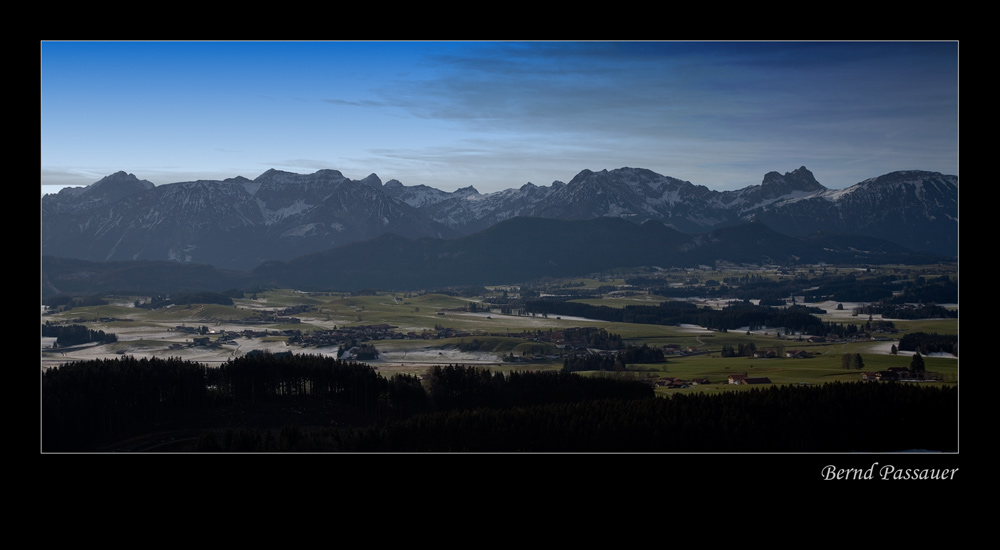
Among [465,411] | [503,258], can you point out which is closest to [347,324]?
[465,411]

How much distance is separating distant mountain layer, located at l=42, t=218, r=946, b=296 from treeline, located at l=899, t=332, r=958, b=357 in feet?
277

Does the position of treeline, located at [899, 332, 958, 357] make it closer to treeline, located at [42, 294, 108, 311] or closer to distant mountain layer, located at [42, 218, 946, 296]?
treeline, located at [42, 294, 108, 311]

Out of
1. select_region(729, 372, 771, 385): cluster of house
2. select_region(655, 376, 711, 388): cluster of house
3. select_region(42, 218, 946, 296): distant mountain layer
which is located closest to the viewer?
select_region(729, 372, 771, 385): cluster of house

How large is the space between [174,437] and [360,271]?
115 meters

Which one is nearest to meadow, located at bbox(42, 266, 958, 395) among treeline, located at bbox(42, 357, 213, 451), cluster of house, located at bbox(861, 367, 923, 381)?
cluster of house, located at bbox(861, 367, 923, 381)

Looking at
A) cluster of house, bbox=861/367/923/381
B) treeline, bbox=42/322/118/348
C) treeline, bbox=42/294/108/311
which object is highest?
treeline, bbox=42/294/108/311

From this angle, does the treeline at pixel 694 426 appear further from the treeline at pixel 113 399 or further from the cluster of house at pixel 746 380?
the cluster of house at pixel 746 380

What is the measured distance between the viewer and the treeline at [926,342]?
37.5 m

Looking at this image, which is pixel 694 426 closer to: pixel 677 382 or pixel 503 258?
pixel 677 382

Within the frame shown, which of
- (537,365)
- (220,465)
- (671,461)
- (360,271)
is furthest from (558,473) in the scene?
(360,271)

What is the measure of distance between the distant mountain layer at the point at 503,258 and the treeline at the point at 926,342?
84.6 metres

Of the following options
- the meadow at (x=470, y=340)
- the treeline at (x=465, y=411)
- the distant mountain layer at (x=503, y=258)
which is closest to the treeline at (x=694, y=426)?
the treeline at (x=465, y=411)

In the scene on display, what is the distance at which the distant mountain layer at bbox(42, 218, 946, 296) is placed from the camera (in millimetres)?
120938
